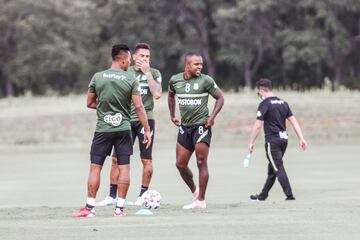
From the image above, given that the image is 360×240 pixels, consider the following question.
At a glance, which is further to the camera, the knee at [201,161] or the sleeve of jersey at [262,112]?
the sleeve of jersey at [262,112]

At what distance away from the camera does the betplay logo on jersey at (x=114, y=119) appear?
13023 millimetres

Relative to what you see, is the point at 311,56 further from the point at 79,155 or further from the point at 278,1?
the point at 79,155

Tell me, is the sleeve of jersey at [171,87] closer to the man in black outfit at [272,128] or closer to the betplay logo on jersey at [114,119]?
the betplay logo on jersey at [114,119]

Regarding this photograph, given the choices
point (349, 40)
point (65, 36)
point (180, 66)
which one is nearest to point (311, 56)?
point (349, 40)

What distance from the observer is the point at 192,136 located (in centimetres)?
1477

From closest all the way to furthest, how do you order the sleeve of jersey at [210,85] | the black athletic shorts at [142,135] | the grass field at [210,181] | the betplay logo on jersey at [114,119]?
1. the grass field at [210,181]
2. the betplay logo on jersey at [114,119]
3. the sleeve of jersey at [210,85]
4. the black athletic shorts at [142,135]

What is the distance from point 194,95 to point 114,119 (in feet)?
5.92

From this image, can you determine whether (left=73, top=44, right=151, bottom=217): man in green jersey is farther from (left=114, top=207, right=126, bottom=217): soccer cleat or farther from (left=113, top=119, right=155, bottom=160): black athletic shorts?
(left=113, top=119, right=155, bottom=160): black athletic shorts

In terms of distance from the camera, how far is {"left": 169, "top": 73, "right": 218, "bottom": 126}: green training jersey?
14531mm

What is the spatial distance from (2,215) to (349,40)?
65481mm

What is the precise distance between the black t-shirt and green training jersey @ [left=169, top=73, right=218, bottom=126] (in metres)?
2.00

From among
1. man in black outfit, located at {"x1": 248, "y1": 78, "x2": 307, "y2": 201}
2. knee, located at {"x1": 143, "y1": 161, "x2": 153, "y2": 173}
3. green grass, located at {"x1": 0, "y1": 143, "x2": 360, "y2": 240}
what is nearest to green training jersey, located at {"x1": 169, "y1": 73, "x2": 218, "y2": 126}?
knee, located at {"x1": 143, "y1": 161, "x2": 153, "y2": 173}

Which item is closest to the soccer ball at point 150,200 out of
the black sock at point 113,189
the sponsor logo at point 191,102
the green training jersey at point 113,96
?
the green training jersey at point 113,96

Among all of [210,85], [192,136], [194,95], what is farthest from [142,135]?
[210,85]
